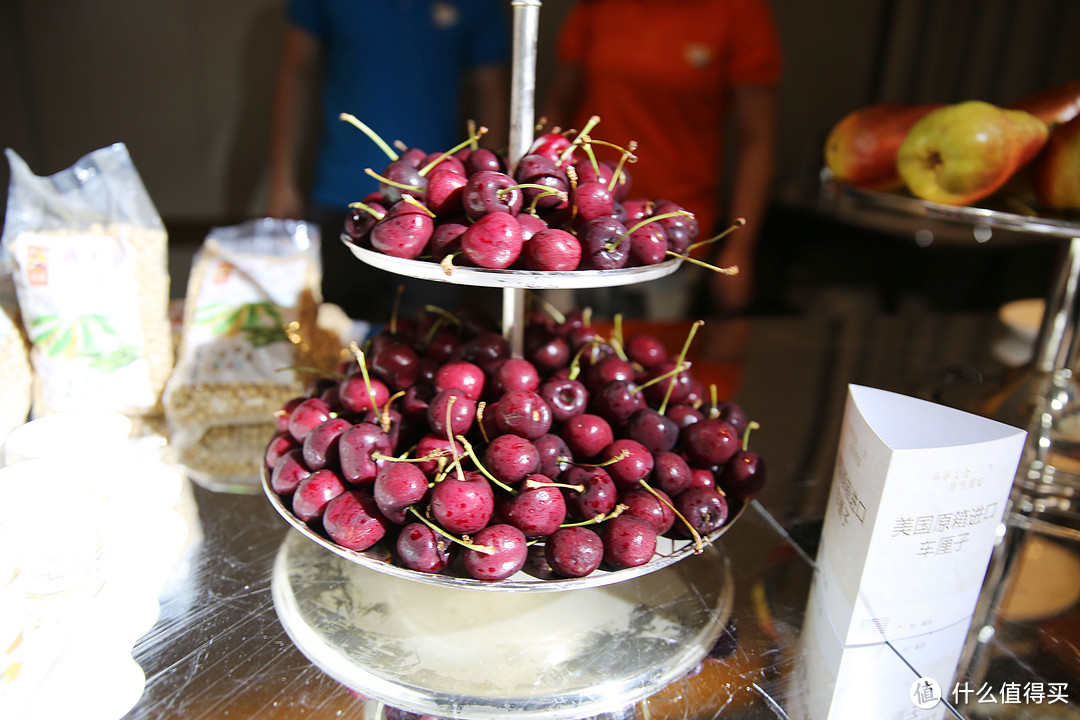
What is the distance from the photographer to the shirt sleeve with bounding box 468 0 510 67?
7.09ft

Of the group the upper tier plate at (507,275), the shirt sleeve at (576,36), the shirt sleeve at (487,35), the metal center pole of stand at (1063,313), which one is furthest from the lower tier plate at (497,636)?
the shirt sleeve at (487,35)

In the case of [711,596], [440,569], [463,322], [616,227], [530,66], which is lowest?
[711,596]

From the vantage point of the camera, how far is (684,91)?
2.01 meters

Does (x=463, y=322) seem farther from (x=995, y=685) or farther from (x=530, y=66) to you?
(x=995, y=685)

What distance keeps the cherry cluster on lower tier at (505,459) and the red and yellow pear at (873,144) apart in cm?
56

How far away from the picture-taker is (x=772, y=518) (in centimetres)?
96

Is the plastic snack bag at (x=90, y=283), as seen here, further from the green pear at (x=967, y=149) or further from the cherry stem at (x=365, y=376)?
the green pear at (x=967, y=149)

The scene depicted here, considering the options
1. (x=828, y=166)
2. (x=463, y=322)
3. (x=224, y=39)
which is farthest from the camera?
(x=224, y=39)

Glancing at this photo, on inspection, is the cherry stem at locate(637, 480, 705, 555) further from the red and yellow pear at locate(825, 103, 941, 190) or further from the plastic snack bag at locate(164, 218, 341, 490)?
the red and yellow pear at locate(825, 103, 941, 190)

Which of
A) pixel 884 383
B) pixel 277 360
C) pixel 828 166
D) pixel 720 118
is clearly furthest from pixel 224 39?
pixel 884 383

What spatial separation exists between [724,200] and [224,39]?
2501mm

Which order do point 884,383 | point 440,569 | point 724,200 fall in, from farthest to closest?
1. point 724,200
2. point 884,383
3. point 440,569

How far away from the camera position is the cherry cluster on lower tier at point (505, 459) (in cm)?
64

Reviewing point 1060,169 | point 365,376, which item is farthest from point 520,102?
point 1060,169
